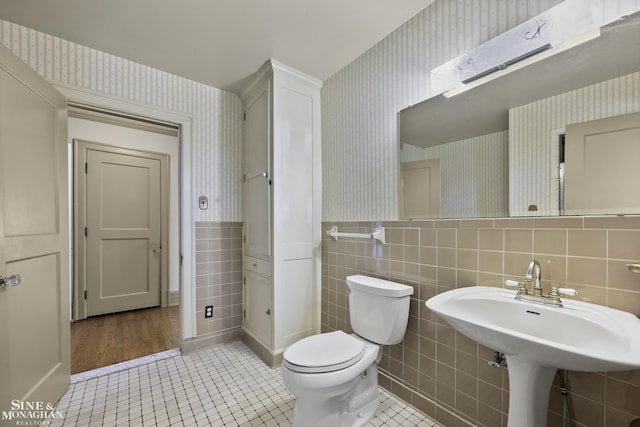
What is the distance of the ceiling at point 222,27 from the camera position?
145cm

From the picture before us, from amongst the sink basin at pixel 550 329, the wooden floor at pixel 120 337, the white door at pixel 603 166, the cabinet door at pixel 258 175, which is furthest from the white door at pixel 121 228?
the white door at pixel 603 166

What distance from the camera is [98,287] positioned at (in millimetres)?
2930

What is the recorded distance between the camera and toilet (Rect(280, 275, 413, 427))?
117 centimetres

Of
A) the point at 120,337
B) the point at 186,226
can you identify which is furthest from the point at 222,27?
the point at 120,337

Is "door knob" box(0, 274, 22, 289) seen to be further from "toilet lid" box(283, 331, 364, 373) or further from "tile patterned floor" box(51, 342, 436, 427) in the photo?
"toilet lid" box(283, 331, 364, 373)

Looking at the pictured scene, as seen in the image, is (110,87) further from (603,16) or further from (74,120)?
(603,16)


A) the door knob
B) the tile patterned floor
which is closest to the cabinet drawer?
the tile patterned floor

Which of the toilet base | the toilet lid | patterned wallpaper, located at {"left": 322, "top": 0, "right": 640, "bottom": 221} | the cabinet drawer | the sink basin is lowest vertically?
the toilet base

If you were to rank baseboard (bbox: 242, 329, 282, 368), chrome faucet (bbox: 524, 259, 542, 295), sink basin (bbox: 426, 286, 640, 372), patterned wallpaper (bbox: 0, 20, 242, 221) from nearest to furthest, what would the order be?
sink basin (bbox: 426, 286, 640, 372) < chrome faucet (bbox: 524, 259, 542, 295) < patterned wallpaper (bbox: 0, 20, 242, 221) < baseboard (bbox: 242, 329, 282, 368)

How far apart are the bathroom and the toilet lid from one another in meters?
0.41

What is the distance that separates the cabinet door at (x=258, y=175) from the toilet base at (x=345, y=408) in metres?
1.02

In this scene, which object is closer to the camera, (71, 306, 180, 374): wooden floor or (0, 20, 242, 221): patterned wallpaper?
(0, 20, 242, 221): patterned wallpaper

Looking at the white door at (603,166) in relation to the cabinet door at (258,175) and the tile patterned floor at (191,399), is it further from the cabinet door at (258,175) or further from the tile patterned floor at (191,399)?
the cabinet door at (258,175)

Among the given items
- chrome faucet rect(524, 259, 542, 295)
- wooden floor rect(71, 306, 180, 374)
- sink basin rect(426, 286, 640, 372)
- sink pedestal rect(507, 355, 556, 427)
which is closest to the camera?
sink basin rect(426, 286, 640, 372)
